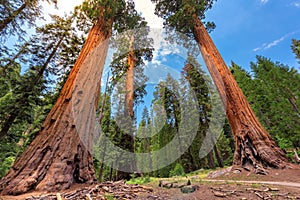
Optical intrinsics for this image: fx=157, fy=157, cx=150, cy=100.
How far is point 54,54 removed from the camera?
32.0 feet

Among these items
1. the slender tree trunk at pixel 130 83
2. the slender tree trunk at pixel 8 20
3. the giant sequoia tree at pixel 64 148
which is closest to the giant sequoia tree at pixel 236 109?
the giant sequoia tree at pixel 64 148

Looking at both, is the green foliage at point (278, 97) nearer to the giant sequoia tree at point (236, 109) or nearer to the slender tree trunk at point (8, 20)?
the giant sequoia tree at point (236, 109)

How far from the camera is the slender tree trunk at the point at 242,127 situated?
4746 mm

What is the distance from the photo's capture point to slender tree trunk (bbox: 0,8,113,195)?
2.58m

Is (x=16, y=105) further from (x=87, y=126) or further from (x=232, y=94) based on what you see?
(x=232, y=94)

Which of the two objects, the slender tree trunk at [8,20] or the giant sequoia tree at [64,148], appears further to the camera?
the slender tree trunk at [8,20]

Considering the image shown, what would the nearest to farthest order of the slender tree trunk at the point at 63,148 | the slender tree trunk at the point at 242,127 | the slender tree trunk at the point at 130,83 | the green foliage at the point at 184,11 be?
the slender tree trunk at the point at 63,148
the slender tree trunk at the point at 242,127
the green foliage at the point at 184,11
the slender tree trunk at the point at 130,83

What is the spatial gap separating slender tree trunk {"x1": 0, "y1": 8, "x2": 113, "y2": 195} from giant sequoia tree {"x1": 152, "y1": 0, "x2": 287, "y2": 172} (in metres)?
4.75

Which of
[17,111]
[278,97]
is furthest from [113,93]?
[278,97]

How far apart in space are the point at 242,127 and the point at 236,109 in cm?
67

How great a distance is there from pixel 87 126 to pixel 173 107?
54.1 feet

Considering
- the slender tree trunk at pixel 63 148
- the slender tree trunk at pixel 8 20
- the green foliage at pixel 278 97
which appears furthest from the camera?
the green foliage at pixel 278 97

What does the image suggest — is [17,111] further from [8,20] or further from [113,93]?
[113,93]

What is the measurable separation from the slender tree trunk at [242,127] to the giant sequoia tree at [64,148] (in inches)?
184
